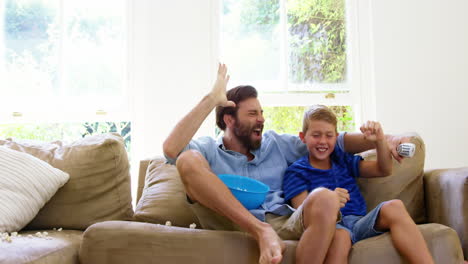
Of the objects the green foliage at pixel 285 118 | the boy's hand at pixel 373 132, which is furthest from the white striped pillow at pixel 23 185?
the green foliage at pixel 285 118

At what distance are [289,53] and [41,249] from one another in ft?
7.55

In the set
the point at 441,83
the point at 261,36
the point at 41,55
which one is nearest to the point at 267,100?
the point at 261,36

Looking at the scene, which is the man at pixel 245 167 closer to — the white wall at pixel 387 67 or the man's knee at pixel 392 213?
the man's knee at pixel 392 213

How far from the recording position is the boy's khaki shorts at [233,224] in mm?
1682

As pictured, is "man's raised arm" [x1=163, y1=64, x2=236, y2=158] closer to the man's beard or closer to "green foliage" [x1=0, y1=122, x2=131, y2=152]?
the man's beard

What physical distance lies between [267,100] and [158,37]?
2.93 feet

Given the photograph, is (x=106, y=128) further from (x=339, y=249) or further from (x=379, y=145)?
(x=339, y=249)

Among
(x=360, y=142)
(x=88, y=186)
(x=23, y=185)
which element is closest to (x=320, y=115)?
(x=360, y=142)

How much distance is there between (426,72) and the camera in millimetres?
3260

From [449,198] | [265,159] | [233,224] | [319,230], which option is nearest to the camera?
[319,230]

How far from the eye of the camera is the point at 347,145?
2059 millimetres

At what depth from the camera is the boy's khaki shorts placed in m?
1.68

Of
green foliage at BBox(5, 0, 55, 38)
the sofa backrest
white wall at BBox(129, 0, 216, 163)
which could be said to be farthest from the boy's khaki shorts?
green foliage at BBox(5, 0, 55, 38)

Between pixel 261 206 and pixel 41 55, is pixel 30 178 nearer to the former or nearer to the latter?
pixel 261 206
